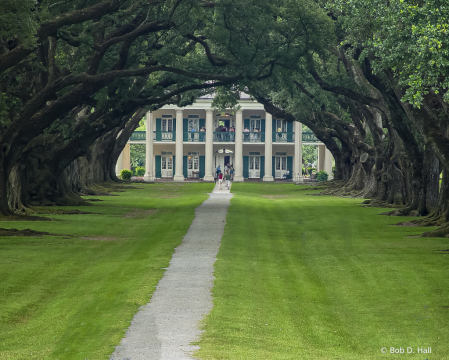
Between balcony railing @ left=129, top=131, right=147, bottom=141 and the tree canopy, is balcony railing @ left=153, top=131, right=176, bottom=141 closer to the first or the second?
balcony railing @ left=129, top=131, right=147, bottom=141

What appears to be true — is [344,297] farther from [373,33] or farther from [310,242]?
[373,33]

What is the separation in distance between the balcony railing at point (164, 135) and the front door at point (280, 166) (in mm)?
10931

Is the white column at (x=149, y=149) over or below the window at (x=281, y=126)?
below

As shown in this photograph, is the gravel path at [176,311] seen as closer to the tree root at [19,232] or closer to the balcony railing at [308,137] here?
the tree root at [19,232]

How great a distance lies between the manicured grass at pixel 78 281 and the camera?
1023cm

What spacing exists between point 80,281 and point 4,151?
12.6m

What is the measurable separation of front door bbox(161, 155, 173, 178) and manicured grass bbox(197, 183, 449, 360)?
161ft

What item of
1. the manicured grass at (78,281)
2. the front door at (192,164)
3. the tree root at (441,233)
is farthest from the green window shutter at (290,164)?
the tree root at (441,233)

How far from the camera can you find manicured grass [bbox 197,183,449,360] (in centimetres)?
1021

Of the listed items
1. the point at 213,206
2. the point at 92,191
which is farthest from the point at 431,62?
the point at 92,191

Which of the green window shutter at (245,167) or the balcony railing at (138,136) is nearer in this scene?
the green window shutter at (245,167)

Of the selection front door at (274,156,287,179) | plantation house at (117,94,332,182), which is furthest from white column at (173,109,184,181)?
front door at (274,156,287,179)

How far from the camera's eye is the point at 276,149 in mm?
73812

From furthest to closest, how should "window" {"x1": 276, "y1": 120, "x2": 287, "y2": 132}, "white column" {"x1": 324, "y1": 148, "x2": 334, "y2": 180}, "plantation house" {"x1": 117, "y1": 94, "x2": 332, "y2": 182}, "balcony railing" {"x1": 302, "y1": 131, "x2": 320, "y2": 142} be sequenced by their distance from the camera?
"balcony railing" {"x1": 302, "y1": 131, "x2": 320, "y2": 142} < "window" {"x1": 276, "y1": 120, "x2": 287, "y2": 132} < "white column" {"x1": 324, "y1": 148, "x2": 334, "y2": 180} < "plantation house" {"x1": 117, "y1": 94, "x2": 332, "y2": 182}
